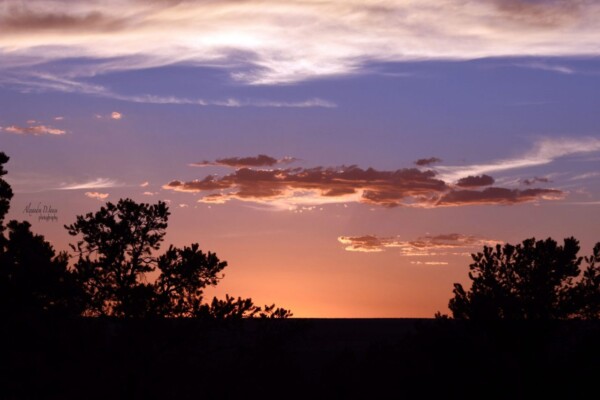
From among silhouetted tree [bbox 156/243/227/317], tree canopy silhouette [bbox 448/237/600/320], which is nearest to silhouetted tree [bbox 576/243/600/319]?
tree canopy silhouette [bbox 448/237/600/320]

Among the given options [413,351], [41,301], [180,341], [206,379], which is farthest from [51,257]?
[413,351]

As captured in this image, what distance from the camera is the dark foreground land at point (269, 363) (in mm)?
40312

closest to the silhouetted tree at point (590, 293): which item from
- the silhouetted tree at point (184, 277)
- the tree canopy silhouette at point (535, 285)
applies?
the tree canopy silhouette at point (535, 285)

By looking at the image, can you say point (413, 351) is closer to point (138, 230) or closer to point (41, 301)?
point (138, 230)

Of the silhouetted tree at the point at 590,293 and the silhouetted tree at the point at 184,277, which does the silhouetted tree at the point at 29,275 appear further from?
the silhouetted tree at the point at 590,293

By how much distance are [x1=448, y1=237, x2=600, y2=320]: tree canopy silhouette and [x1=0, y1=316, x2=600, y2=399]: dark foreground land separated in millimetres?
820

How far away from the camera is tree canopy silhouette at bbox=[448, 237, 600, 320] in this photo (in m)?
47.8

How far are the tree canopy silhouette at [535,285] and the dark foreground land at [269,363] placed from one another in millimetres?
820

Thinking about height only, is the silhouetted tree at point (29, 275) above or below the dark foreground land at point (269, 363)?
above

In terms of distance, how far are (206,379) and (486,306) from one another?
16.3 metres

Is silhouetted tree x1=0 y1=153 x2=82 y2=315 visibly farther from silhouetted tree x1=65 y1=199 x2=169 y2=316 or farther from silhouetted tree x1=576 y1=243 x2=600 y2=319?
silhouetted tree x1=576 y1=243 x2=600 y2=319

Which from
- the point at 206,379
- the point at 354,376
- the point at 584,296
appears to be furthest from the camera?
the point at 354,376

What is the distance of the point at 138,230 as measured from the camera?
43.8 metres

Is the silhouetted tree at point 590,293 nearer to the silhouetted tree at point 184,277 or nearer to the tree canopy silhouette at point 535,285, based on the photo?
the tree canopy silhouette at point 535,285
